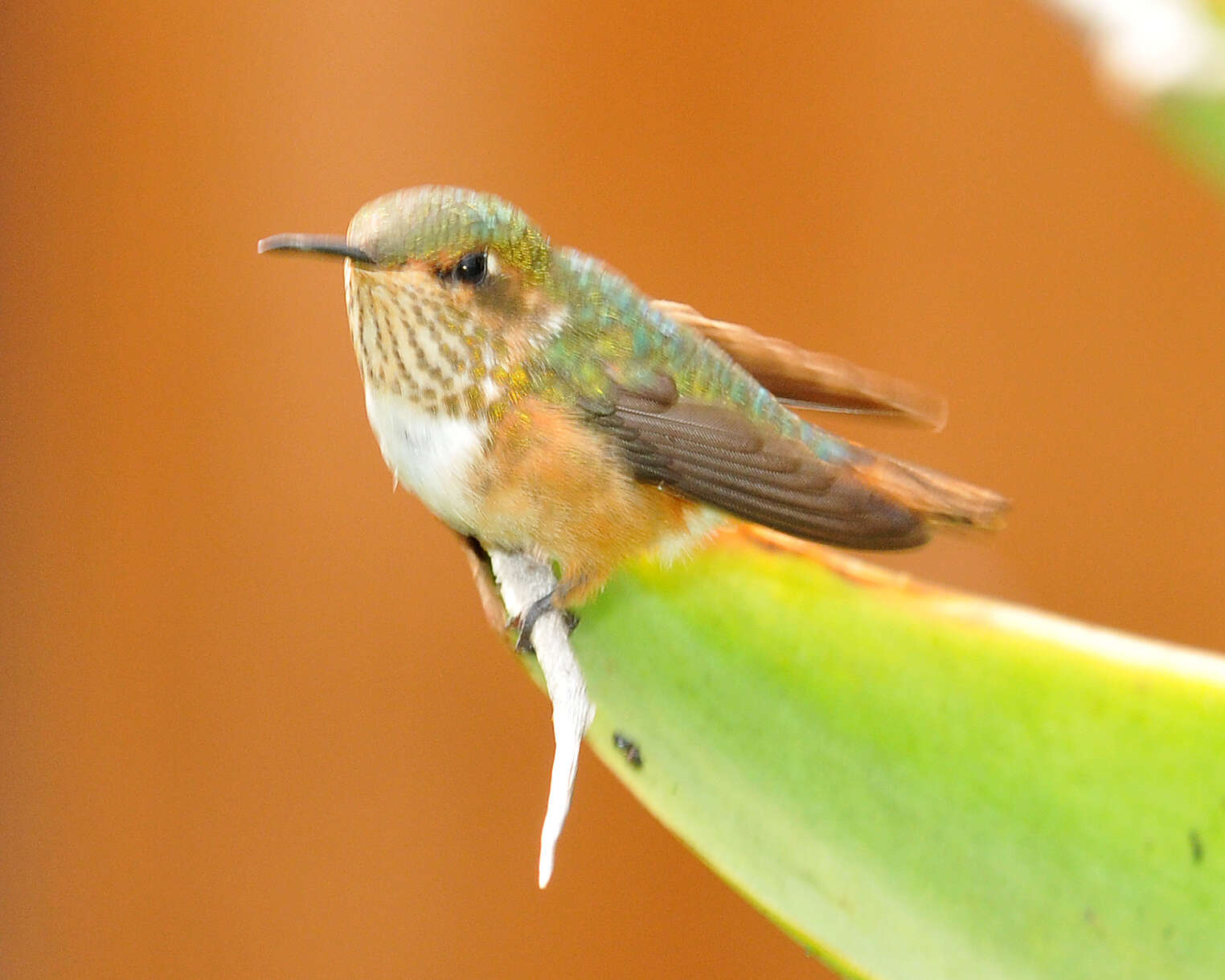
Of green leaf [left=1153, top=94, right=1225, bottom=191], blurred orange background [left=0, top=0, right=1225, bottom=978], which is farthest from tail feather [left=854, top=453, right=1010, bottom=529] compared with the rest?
blurred orange background [left=0, top=0, right=1225, bottom=978]

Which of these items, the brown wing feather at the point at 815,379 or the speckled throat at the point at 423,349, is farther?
the brown wing feather at the point at 815,379

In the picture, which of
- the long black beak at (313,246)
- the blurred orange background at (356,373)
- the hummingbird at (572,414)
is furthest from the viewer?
the blurred orange background at (356,373)

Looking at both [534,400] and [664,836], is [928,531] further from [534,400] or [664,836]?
[664,836]

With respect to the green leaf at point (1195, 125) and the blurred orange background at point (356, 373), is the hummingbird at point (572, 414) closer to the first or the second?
the green leaf at point (1195, 125)

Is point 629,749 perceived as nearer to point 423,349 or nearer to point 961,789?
point 961,789

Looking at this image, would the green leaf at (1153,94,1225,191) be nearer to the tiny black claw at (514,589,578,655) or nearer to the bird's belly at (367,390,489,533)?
the tiny black claw at (514,589,578,655)

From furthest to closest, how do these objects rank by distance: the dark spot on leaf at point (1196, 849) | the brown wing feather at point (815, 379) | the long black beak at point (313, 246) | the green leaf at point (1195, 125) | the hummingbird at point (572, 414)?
the brown wing feather at point (815, 379) < the hummingbird at point (572, 414) < the long black beak at point (313, 246) < the dark spot on leaf at point (1196, 849) < the green leaf at point (1195, 125)

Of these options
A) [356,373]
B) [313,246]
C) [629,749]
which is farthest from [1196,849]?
[356,373]

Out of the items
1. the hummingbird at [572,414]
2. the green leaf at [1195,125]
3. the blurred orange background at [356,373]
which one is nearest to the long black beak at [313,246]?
the hummingbird at [572,414]

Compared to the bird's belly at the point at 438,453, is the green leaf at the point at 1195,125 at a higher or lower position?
higher
